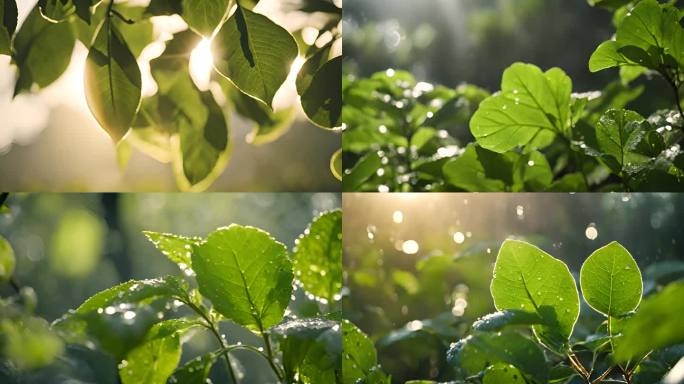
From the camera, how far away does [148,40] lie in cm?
89

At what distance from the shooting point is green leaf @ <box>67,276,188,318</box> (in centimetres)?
67

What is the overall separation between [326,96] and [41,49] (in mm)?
340

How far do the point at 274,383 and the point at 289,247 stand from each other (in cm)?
17

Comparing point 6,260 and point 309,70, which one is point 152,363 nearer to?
point 6,260

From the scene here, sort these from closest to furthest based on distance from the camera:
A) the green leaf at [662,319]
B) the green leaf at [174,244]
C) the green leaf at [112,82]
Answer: the green leaf at [662,319]
the green leaf at [174,244]
the green leaf at [112,82]

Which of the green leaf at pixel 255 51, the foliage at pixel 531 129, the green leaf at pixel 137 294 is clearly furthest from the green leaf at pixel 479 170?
the green leaf at pixel 137 294

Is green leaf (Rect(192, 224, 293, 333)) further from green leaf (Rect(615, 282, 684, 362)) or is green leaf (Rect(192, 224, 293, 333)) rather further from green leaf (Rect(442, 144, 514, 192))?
green leaf (Rect(615, 282, 684, 362))

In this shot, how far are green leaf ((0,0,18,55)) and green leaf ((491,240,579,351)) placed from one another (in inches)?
24.4

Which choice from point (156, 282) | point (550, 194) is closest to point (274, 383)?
point (156, 282)

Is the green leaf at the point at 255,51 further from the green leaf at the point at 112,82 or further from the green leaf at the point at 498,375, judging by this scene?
the green leaf at the point at 498,375

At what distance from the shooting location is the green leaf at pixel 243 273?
0.71 metres

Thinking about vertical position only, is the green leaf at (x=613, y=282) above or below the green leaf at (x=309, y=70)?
below

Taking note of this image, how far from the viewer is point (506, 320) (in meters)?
0.64

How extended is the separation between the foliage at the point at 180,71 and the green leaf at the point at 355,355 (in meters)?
0.25
